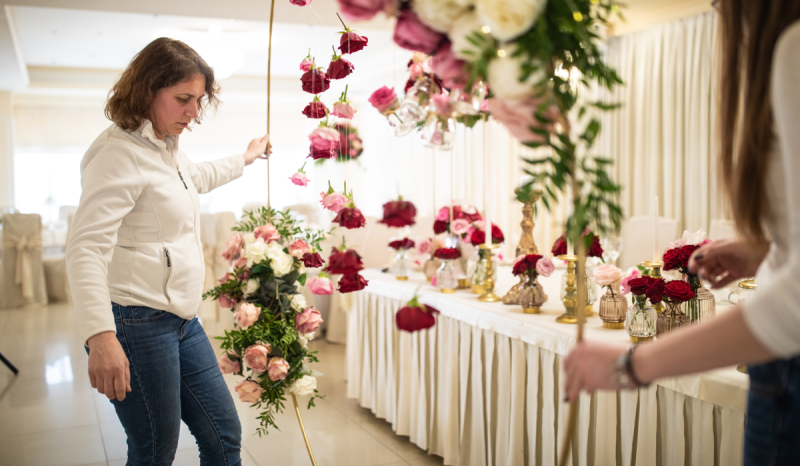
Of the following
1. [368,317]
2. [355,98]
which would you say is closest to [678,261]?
[368,317]

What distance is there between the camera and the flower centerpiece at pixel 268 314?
1.67m

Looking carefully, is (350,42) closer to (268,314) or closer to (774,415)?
(268,314)

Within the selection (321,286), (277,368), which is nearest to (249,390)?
(277,368)

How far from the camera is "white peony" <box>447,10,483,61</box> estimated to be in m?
0.82

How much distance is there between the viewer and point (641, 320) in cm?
176

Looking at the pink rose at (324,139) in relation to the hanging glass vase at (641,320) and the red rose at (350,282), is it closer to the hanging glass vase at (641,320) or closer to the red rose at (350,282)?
the red rose at (350,282)

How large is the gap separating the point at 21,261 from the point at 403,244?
19.2ft

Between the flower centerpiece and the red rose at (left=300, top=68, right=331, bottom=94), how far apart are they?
0.39m

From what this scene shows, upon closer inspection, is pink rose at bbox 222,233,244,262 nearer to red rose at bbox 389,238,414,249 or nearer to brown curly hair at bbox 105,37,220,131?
brown curly hair at bbox 105,37,220,131

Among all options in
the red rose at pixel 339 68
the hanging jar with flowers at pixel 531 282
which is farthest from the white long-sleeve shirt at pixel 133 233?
the hanging jar with flowers at pixel 531 282

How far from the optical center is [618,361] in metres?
0.78

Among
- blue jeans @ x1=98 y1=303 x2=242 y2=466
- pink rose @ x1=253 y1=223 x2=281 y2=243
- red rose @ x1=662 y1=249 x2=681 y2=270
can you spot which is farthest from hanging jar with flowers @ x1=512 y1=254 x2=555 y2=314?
blue jeans @ x1=98 y1=303 x2=242 y2=466

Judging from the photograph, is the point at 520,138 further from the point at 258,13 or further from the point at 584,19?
the point at 258,13

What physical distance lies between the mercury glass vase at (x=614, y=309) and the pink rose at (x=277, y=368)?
1.07m
